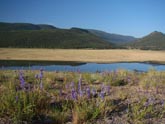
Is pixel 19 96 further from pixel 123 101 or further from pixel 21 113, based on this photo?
pixel 123 101

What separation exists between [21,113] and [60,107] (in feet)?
3.42

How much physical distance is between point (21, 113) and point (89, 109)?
44.5 inches

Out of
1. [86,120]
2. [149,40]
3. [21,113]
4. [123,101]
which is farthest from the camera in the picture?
[149,40]

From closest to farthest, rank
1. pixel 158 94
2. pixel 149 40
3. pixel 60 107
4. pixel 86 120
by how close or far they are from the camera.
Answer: pixel 86 120, pixel 60 107, pixel 158 94, pixel 149 40

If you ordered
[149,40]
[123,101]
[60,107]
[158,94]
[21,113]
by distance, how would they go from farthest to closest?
[149,40], [158,94], [123,101], [60,107], [21,113]

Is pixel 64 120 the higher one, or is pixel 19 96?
pixel 19 96

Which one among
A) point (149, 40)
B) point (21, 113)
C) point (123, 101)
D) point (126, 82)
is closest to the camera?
point (21, 113)

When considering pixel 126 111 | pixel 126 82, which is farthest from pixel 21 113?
pixel 126 82

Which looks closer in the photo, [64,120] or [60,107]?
[64,120]

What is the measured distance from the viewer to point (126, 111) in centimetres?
557

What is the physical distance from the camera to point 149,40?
19625cm

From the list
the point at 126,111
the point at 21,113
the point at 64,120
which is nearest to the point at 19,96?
the point at 21,113

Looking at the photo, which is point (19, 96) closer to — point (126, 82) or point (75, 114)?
point (75, 114)

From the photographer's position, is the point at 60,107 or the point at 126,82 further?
the point at 126,82
